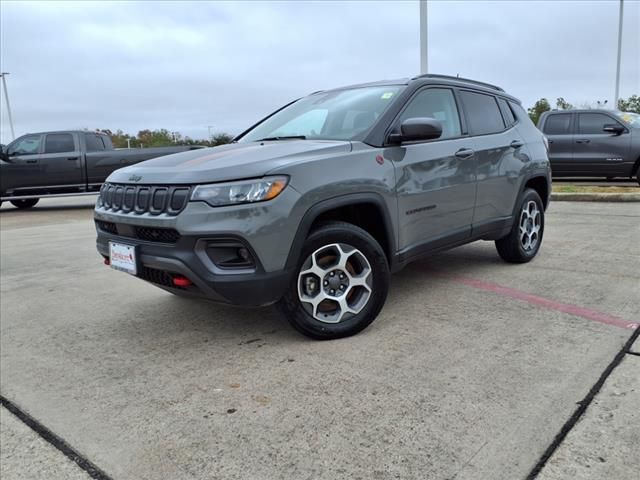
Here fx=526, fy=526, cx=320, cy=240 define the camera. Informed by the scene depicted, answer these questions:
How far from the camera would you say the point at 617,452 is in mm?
2074

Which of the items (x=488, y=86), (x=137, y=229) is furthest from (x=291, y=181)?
(x=488, y=86)

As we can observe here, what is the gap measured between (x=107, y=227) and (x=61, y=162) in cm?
990

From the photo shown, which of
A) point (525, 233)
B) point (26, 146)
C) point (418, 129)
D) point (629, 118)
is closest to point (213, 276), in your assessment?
point (418, 129)

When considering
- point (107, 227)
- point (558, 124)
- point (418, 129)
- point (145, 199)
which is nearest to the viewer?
point (145, 199)

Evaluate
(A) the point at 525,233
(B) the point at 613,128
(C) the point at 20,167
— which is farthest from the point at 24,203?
(B) the point at 613,128

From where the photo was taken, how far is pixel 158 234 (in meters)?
3.05

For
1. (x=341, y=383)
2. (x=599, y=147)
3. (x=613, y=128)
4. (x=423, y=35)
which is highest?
(x=423, y=35)

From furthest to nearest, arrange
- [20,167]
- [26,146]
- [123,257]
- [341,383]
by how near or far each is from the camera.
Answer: [26,146], [20,167], [123,257], [341,383]

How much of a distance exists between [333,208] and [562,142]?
9878 mm

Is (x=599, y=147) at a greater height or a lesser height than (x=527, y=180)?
greater

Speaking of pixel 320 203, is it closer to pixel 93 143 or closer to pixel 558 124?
pixel 558 124

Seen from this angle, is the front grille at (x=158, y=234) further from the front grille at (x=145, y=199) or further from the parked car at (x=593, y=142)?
the parked car at (x=593, y=142)

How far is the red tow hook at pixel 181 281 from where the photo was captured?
2.98m

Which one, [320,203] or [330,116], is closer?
[320,203]
